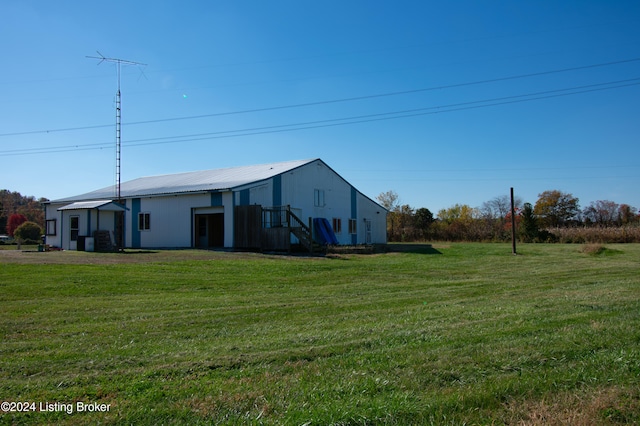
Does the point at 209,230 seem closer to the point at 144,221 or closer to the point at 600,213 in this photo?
the point at 144,221

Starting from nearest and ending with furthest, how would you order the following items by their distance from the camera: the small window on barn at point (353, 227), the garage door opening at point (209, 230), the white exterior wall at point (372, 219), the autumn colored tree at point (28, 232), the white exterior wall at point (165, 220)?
the white exterior wall at point (165, 220) → the garage door opening at point (209, 230) → the small window on barn at point (353, 227) → the white exterior wall at point (372, 219) → the autumn colored tree at point (28, 232)

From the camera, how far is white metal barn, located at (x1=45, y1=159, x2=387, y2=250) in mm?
26156

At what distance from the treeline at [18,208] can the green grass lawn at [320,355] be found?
68454mm

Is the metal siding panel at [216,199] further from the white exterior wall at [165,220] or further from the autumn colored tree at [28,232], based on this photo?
the autumn colored tree at [28,232]

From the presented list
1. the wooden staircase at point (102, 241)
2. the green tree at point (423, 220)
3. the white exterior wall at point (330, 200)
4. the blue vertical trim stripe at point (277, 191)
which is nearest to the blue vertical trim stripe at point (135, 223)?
the wooden staircase at point (102, 241)

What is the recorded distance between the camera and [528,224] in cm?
4559

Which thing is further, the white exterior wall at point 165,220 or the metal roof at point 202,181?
the metal roof at point 202,181

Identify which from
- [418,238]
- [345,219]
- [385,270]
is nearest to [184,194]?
[345,219]

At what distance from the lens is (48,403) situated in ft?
13.2

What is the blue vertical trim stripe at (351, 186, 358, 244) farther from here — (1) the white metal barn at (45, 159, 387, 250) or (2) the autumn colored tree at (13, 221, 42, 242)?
(2) the autumn colored tree at (13, 221, 42, 242)

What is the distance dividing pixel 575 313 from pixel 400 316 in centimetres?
278

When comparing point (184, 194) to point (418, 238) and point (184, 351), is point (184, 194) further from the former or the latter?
point (418, 238)

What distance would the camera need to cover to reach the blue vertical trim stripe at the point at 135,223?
3147cm

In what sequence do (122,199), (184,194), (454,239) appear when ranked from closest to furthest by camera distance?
1. (184,194)
2. (122,199)
3. (454,239)
